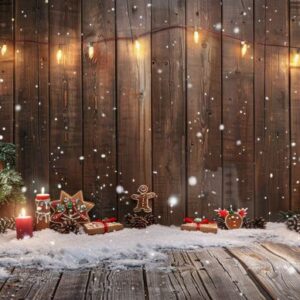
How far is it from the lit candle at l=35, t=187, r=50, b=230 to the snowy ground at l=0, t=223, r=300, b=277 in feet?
0.21

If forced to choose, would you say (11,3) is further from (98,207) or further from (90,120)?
(98,207)

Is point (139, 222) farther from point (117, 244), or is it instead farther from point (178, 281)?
point (178, 281)

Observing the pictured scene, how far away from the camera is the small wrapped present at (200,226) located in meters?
2.77

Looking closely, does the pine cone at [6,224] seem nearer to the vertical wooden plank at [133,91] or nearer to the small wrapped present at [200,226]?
the vertical wooden plank at [133,91]

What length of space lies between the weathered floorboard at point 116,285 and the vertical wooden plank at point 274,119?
1.58 metres

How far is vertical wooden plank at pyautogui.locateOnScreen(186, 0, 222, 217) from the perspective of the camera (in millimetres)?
2996

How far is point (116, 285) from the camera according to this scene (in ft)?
5.76

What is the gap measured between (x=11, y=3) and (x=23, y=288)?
221cm

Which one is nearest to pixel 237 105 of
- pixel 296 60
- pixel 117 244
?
pixel 296 60

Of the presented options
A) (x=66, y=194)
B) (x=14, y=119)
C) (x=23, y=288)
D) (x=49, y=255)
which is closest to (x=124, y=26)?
(x=14, y=119)

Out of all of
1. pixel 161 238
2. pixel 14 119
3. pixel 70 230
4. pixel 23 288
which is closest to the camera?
pixel 23 288

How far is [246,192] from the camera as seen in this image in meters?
3.08

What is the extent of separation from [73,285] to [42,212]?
1.08 meters

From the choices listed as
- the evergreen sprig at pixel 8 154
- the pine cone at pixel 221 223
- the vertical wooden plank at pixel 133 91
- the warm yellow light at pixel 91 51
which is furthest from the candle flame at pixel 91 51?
the pine cone at pixel 221 223
